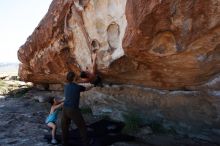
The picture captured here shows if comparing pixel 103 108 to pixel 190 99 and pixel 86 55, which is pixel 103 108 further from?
pixel 190 99

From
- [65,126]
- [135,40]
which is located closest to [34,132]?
[65,126]

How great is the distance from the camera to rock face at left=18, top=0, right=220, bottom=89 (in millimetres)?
5539

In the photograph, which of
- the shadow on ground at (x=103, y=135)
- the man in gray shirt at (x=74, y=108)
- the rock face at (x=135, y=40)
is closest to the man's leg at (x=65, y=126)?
the man in gray shirt at (x=74, y=108)

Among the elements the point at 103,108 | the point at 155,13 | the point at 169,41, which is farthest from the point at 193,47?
the point at 103,108

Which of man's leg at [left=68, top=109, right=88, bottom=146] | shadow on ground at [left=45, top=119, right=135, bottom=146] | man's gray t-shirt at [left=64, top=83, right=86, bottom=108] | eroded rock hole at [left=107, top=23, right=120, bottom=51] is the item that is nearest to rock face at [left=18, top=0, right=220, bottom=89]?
eroded rock hole at [left=107, top=23, right=120, bottom=51]

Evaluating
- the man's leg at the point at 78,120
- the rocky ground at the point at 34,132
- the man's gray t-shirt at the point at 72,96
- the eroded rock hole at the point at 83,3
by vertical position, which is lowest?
the rocky ground at the point at 34,132

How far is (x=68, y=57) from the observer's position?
911 cm

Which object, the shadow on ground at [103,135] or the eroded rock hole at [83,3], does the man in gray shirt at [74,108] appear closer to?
the shadow on ground at [103,135]

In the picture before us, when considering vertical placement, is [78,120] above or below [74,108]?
below

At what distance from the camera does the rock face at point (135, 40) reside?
5.54 metres

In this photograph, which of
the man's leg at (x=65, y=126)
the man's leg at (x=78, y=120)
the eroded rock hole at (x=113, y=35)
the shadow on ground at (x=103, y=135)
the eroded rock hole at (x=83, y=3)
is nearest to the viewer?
the man's leg at (x=78, y=120)

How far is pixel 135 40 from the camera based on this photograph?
606 cm

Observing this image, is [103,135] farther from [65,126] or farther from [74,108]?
[74,108]

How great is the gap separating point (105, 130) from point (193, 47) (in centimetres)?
309
